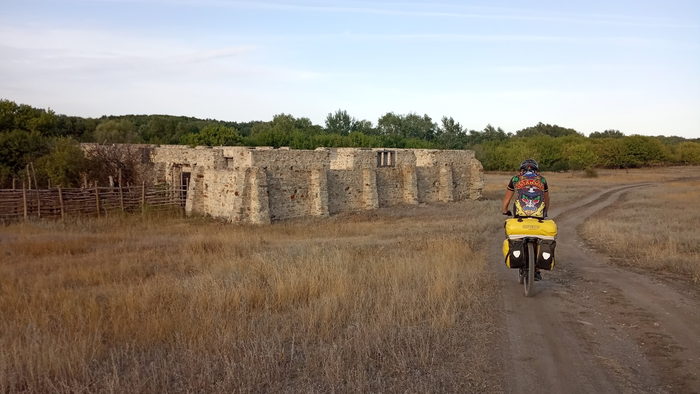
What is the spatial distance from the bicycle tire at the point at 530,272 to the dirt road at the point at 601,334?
130 millimetres

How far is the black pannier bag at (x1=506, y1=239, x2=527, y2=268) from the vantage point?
660 centimetres

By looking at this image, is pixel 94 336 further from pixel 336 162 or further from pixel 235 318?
pixel 336 162

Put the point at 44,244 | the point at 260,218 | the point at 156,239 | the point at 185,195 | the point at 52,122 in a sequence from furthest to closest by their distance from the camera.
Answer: the point at 52,122, the point at 185,195, the point at 260,218, the point at 156,239, the point at 44,244

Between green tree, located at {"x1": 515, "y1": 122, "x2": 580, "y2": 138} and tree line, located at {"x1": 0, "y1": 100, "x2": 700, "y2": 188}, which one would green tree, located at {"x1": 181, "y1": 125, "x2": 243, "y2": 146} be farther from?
green tree, located at {"x1": 515, "y1": 122, "x2": 580, "y2": 138}

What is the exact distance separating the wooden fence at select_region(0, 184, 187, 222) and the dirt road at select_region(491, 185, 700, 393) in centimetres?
1549

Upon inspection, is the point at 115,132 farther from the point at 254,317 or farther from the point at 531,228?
the point at 531,228

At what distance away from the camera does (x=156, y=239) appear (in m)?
14.0

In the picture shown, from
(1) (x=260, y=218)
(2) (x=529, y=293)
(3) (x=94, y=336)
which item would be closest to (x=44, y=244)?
(1) (x=260, y=218)

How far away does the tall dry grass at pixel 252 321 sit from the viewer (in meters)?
4.04

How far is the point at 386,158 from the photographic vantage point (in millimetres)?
24000

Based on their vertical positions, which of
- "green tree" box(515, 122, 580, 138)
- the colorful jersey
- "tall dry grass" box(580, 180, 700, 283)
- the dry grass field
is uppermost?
"green tree" box(515, 122, 580, 138)

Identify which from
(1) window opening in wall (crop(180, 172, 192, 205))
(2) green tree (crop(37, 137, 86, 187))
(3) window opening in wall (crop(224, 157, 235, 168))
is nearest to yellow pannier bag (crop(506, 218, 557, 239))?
(3) window opening in wall (crop(224, 157, 235, 168))

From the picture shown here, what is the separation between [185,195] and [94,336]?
54.1ft

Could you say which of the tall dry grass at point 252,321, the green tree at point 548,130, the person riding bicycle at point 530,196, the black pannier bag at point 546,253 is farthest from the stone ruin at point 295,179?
the green tree at point 548,130
